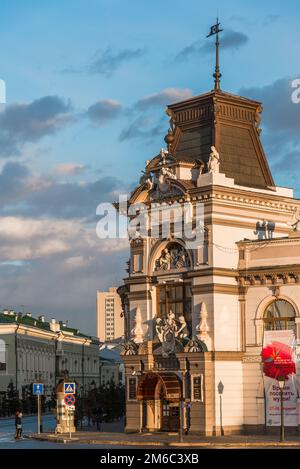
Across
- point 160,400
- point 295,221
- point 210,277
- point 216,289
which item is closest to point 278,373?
point 216,289

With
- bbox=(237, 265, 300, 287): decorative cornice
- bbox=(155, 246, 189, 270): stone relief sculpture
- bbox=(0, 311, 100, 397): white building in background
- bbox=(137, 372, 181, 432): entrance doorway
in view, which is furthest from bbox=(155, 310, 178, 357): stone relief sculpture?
bbox=(0, 311, 100, 397): white building in background

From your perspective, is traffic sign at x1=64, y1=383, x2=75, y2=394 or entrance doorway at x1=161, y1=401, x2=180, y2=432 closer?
traffic sign at x1=64, y1=383, x2=75, y2=394

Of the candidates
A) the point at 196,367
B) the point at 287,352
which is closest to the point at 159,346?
the point at 196,367

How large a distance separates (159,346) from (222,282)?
5.35m

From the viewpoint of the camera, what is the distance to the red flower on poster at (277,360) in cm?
5681

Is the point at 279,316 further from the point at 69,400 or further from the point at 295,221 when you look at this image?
the point at 69,400

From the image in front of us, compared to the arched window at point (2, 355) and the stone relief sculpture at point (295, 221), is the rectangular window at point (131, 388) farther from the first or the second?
the arched window at point (2, 355)

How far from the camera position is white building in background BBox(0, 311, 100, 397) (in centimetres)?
13562

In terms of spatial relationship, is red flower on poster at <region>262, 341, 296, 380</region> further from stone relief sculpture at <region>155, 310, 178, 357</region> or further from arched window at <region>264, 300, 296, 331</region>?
stone relief sculpture at <region>155, 310, 178, 357</region>

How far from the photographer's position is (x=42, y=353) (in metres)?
150

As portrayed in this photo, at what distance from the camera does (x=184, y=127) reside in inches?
2505

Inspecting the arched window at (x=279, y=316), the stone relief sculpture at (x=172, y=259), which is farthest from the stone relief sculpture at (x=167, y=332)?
the arched window at (x=279, y=316)

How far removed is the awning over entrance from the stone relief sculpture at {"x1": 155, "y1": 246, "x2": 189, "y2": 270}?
19.2 ft

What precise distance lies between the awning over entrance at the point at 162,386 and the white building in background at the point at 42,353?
59691mm
